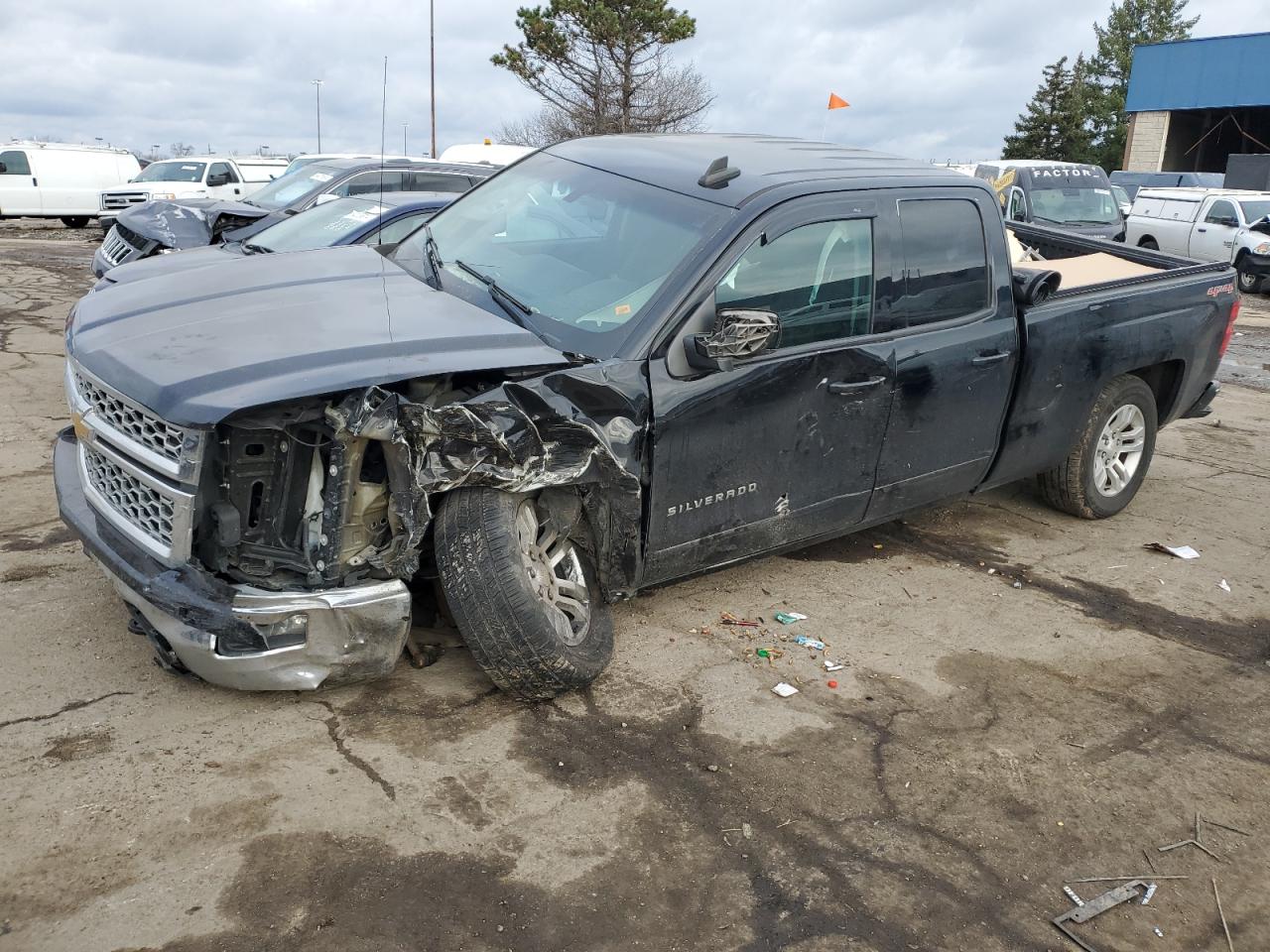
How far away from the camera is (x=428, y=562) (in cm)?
385

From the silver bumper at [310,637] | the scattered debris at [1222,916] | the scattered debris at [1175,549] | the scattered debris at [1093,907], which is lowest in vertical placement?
the scattered debris at [1222,916]

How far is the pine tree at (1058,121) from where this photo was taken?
56.2m

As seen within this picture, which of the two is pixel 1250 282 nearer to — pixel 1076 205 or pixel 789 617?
pixel 1076 205

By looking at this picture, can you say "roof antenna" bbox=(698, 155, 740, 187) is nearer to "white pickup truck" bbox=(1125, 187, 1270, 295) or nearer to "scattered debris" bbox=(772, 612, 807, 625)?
"scattered debris" bbox=(772, 612, 807, 625)

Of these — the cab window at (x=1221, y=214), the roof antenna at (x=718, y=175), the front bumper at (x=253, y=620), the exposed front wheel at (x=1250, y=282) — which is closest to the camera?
the front bumper at (x=253, y=620)

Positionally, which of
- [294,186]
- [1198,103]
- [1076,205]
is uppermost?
[1198,103]

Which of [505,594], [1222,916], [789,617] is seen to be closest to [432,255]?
[505,594]

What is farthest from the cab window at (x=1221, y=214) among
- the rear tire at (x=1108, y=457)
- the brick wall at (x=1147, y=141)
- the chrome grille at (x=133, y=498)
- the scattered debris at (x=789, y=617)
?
the brick wall at (x=1147, y=141)

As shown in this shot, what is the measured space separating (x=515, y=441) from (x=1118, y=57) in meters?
68.3

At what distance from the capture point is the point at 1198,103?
40469mm

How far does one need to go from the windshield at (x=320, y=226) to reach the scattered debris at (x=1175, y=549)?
5216mm

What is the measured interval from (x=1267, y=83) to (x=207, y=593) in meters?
44.2

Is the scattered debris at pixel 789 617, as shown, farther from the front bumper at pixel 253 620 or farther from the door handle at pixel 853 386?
the front bumper at pixel 253 620

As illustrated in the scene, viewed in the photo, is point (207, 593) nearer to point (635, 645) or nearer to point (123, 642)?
point (123, 642)
